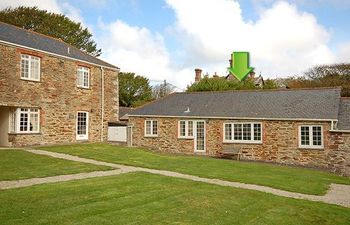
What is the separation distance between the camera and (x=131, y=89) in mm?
50188

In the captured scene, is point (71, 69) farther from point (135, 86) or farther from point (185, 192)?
point (135, 86)

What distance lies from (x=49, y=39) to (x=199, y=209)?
21.6m

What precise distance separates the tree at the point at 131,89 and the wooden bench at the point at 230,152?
91.1 ft

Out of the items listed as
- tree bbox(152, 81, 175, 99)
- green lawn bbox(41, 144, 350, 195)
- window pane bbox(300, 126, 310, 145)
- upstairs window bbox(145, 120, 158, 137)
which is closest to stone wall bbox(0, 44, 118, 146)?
upstairs window bbox(145, 120, 158, 137)

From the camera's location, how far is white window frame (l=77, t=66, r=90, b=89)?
24.5 m

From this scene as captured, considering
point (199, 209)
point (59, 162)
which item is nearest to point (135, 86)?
point (59, 162)

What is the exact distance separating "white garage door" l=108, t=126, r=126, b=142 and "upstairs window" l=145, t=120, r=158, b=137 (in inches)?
73.1

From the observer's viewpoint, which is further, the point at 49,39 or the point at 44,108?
the point at 49,39

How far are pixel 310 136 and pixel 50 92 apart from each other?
16.8m

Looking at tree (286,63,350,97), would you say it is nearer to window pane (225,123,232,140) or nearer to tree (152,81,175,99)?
window pane (225,123,232,140)

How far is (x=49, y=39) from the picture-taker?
2558 centimetres

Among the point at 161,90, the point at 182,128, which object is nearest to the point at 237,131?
the point at 182,128

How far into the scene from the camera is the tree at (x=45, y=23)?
140ft

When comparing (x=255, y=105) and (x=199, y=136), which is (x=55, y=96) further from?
(x=255, y=105)
